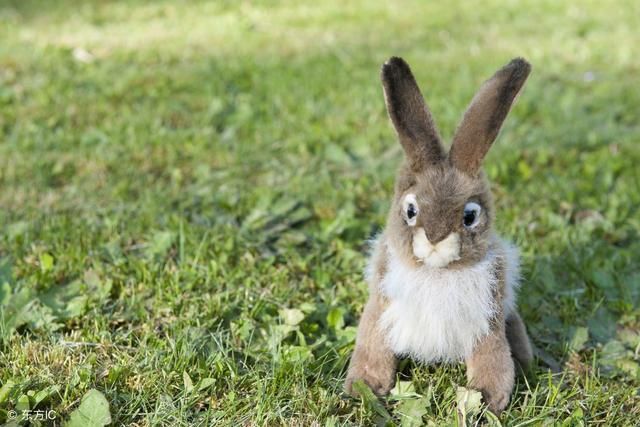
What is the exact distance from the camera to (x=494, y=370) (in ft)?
8.18

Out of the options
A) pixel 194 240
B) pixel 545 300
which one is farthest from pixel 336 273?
pixel 545 300

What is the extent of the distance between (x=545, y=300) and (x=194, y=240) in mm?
1601

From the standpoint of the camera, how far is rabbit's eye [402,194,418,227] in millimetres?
2387

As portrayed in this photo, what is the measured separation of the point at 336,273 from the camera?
11.3ft

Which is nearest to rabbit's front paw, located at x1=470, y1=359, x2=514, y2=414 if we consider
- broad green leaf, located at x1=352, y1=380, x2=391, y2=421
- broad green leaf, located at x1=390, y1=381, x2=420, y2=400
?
broad green leaf, located at x1=390, y1=381, x2=420, y2=400

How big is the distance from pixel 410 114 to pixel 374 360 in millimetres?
845

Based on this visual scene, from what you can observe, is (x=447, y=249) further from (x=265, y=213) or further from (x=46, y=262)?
(x=46, y=262)

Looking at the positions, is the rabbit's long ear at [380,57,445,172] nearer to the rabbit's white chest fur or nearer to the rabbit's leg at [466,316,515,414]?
the rabbit's white chest fur

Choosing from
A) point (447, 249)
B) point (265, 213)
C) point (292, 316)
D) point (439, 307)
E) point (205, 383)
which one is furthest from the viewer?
point (265, 213)

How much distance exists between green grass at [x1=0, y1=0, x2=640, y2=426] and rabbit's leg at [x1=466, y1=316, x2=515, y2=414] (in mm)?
66

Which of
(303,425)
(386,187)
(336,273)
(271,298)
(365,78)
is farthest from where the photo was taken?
(365,78)

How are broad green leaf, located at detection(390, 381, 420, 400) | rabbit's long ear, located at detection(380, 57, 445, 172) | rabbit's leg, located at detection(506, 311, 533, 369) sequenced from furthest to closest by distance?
rabbit's leg, located at detection(506, 311, 533, 369) < broad green leaf, located at detection(390, 381, 420, 400) < rabbit's long ear, located at detection(380, 57, 445, 172)

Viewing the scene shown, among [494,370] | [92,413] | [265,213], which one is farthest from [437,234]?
[265,213]

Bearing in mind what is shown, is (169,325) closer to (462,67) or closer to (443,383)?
(443,383)
